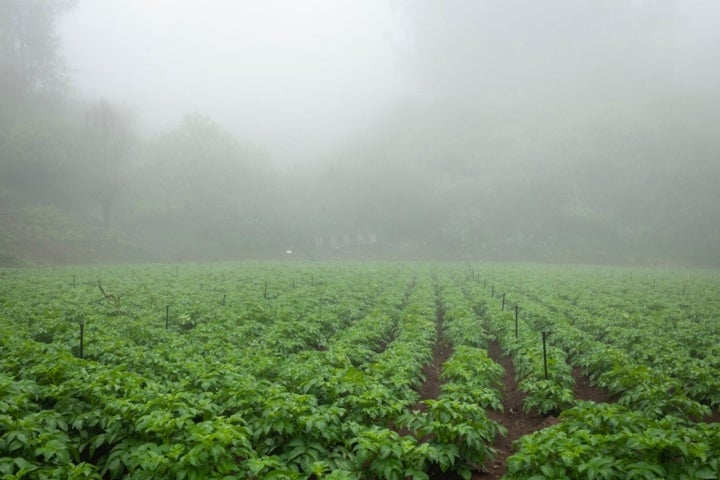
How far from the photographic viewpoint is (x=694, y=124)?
108 m

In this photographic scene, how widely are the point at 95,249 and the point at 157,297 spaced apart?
1518 inches

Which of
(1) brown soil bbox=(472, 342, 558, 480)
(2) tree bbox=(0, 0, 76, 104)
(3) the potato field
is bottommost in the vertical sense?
(1) brown soil bbox=(472, 342, 558, 480)

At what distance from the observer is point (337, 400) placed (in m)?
6.66

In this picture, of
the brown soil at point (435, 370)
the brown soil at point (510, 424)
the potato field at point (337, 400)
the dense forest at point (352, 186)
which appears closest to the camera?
the potato field at point (337, 400)

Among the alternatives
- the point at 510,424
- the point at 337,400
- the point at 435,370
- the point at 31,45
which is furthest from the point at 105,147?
the point at 510,424

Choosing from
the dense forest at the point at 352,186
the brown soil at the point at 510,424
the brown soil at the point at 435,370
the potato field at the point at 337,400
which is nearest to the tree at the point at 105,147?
the dense forest at the point at 352,186

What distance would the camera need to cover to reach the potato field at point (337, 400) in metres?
4.70

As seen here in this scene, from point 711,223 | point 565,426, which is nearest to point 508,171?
point 711,223

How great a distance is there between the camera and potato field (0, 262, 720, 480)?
470cm

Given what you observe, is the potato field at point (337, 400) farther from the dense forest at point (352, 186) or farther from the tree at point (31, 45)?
the tree at point (31, 45)

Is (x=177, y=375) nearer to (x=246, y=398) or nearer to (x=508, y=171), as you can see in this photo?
(x=246, y=398)

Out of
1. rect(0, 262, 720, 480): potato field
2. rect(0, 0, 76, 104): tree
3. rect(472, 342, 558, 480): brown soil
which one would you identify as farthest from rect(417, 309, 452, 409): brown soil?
rect(0, 0, 76, 104): tree

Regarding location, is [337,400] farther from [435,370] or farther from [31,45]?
[31,45]

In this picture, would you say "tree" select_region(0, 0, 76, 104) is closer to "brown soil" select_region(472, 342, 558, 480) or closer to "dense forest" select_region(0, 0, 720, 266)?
"dense forest" select_region(0, 0, 720, 266)
